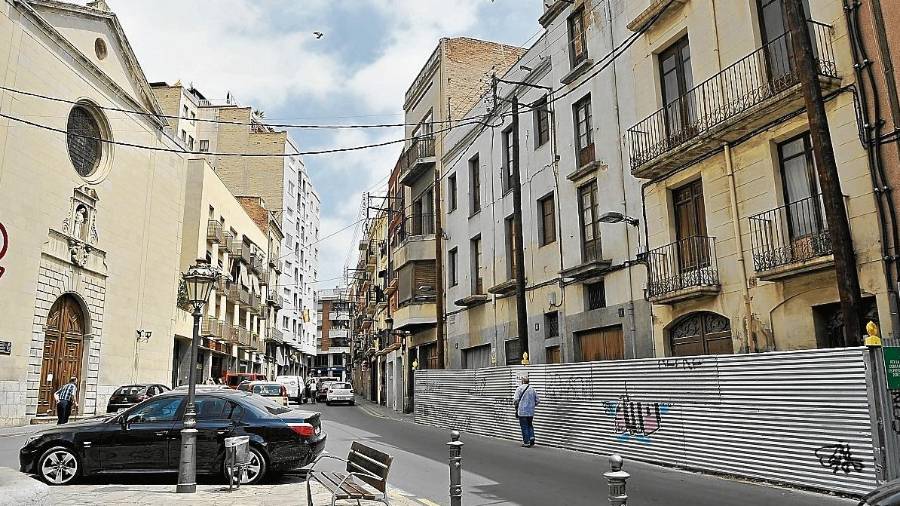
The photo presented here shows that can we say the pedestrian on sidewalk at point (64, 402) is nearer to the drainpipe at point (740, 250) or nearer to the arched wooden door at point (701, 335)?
the arched wooden door at point (701, 335)

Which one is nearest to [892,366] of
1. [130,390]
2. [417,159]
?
[130,390]

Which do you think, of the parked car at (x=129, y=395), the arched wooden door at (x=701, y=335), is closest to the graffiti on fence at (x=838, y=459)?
the arched wooden door at (x=701, y=335)

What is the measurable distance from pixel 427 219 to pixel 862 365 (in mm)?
26010

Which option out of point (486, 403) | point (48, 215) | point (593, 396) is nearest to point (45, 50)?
point (48, 215)

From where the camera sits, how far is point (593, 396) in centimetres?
1454

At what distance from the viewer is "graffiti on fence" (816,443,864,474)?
874 centimetres

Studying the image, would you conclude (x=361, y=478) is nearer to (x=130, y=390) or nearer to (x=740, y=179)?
(x=740, y=179)

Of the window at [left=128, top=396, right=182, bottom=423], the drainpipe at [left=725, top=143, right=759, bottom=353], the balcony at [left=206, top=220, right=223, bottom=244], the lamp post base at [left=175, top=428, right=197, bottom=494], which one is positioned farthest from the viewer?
the balcony at [left=206, top=220, right=223, bottom=244]

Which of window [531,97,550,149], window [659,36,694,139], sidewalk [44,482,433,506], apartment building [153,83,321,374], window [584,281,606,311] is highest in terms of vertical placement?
apartment building [153,83,321,374]

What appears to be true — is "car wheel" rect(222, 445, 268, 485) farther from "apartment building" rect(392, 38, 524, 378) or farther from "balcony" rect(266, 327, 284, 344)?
"balcony" rect(266, 327, 284, 344)

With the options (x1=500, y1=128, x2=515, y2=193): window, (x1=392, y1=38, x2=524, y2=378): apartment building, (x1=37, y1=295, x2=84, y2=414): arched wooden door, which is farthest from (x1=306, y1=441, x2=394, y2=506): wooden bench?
(x1=392, y1=38, x2=524, y2=378): apartment building

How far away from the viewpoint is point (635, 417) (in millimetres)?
13133

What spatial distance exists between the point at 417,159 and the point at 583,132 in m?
14.4

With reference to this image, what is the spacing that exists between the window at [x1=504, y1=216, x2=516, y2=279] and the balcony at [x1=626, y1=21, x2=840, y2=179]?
7852 mm
